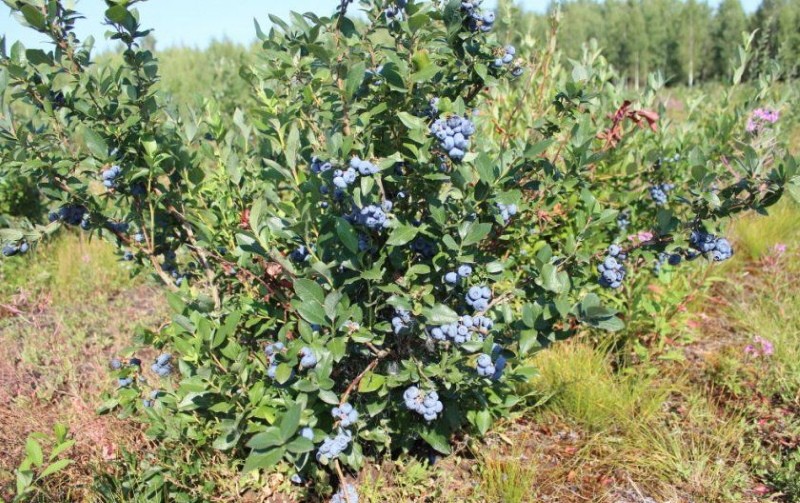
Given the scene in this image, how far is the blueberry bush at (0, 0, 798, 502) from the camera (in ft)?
4.74

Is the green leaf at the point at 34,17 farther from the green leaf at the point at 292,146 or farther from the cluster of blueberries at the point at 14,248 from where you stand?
the green leaf at the point at 292,146

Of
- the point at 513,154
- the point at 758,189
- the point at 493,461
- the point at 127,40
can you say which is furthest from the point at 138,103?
the point at 758,189

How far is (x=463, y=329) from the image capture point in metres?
1.46

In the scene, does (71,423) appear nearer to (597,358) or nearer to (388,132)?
(388,132)

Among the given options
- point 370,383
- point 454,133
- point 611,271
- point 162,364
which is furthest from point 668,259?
point 162,364

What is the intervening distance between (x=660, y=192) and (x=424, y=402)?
1.46 meters

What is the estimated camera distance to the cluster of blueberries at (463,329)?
1463 millimetres

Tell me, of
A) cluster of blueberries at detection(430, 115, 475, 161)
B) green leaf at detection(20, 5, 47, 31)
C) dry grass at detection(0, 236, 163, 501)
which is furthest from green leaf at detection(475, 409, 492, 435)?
green leaf at detection(20, 5, 47, 31)

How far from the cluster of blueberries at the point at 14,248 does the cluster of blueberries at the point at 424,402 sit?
123 cm

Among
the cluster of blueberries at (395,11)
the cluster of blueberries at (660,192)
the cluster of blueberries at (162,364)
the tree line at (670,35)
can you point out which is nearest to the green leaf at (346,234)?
the cluster of blueberries at (395,11)

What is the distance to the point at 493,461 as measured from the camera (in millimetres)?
1924

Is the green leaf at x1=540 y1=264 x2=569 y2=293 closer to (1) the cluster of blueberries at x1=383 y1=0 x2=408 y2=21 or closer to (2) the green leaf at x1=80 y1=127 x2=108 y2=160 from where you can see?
(1) the cluster of blueberries at x1=383 y1=0 x2=408 y2=21

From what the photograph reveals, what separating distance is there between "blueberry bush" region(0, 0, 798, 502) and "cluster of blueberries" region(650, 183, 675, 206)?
668 mm

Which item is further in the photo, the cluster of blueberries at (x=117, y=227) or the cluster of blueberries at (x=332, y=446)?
the cluster of blueberries at (x=117, y=227)
